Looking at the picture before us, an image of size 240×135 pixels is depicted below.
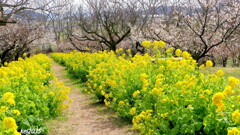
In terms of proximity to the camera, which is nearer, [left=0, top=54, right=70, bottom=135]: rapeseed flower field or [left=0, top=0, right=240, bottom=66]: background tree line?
[left=0, top=54, right=70, bottom=135]: rapeseed flower field

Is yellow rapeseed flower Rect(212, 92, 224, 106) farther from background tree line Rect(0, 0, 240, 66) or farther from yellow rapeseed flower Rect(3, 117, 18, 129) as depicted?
background tree line Rect(0, 0, 240, 66)

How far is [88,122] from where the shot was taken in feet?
21.6

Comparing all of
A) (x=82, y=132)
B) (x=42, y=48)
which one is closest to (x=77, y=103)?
(x=82, y=132)

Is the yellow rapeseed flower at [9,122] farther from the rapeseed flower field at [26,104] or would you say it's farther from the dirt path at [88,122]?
the dirt path at [88,122]

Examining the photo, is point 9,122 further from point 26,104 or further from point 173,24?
point 173,24

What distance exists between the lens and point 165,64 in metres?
6.28

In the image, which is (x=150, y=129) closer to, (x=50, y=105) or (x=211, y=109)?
(x=211, y=109)

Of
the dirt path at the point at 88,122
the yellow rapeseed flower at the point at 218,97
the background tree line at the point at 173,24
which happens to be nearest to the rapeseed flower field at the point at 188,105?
the yellow rapeseed flower at the point at 218,97

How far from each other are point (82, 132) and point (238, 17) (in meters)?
12.7

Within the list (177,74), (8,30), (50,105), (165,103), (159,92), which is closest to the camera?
(165,103)

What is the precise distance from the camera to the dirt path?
5.80 m

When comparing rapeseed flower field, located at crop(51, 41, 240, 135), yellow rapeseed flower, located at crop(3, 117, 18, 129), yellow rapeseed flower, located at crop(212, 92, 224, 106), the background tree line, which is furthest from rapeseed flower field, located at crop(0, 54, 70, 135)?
the background tree line

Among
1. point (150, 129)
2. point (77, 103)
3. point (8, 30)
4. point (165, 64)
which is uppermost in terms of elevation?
point (8, 30)

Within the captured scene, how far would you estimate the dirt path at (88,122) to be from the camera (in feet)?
19.0
